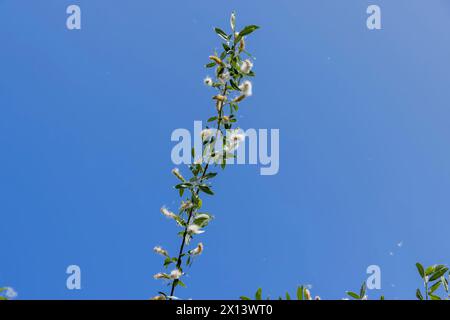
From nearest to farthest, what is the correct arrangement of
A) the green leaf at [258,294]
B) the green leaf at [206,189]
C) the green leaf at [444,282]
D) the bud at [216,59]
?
1. the green leaf at [258,294]
2. the green leaf at [444,282]
3. the green leaf at [206,189]
4. the bud at [216,59]

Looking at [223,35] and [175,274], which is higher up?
[223,35]

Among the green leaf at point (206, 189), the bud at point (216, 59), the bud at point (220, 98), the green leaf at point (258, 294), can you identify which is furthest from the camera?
the bud at point (216, 59)

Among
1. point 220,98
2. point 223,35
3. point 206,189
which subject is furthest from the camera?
point 223,35

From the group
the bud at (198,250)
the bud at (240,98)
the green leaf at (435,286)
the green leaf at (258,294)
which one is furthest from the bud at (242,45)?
the green leaf at (435,286)

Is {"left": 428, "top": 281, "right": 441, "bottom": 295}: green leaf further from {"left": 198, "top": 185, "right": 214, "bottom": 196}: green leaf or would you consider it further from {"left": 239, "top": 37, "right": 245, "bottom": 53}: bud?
{"left": 239, "top": 37, "right": 245, "bottom": 53}: bud

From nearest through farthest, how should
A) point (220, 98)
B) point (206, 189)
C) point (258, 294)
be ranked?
1. point (258, 294)
2. point (206, 189)
3. point (220, 98)

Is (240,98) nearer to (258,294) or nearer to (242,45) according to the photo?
(242,45)

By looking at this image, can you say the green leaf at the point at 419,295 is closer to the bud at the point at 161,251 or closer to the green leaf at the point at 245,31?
the bud at the point at 161,251

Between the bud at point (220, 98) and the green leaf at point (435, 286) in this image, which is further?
the bud at point (220, 98)

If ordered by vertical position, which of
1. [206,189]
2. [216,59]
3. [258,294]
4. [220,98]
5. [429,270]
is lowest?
[258,294]

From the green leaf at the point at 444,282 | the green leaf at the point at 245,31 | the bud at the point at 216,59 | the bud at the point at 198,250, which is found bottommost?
the green leaf at the point at 444,282

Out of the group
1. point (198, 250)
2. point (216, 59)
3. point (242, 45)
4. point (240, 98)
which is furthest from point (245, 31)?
point (198, 250)
